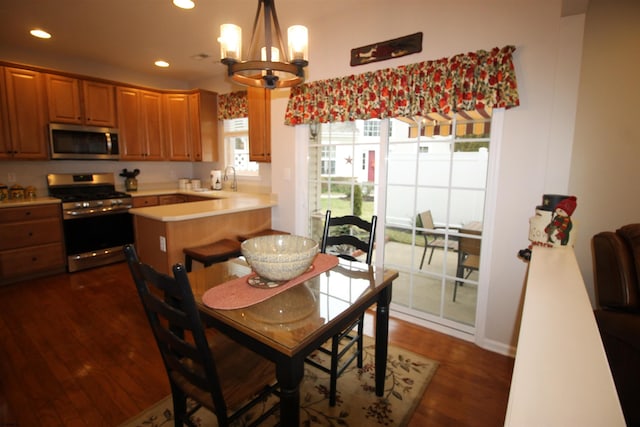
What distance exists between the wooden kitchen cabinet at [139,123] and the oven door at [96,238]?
941 mm

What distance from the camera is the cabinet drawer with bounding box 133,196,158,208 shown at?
4.29 m

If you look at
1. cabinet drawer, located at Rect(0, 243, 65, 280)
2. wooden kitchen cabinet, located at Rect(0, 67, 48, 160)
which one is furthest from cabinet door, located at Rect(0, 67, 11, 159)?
cabinet drawer, located at Rect(0, 243, 65, 280)

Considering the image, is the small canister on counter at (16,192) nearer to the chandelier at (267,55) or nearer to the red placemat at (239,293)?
the chandelier at (267,55)

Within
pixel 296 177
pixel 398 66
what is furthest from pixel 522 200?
pixel 296 177

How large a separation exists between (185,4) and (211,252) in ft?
6.96

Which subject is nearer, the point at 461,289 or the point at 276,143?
the point at 461,289

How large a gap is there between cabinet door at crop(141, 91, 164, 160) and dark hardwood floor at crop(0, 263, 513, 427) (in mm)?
2342

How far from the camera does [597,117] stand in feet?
7.39

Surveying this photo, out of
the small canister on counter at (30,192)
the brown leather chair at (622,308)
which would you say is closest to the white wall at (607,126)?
the brown leather chair at (622,308)

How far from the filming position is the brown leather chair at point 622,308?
1.47 m

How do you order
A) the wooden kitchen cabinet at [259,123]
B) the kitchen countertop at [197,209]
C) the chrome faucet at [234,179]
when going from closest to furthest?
the kitchen countertop at [197,209] < the wooden kitchen cabinet at [259,123] < the chrome faucet at [234,179]

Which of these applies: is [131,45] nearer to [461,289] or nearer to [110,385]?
[110,385]

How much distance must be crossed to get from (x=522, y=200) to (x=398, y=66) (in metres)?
1.38

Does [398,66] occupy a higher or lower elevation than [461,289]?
higher
